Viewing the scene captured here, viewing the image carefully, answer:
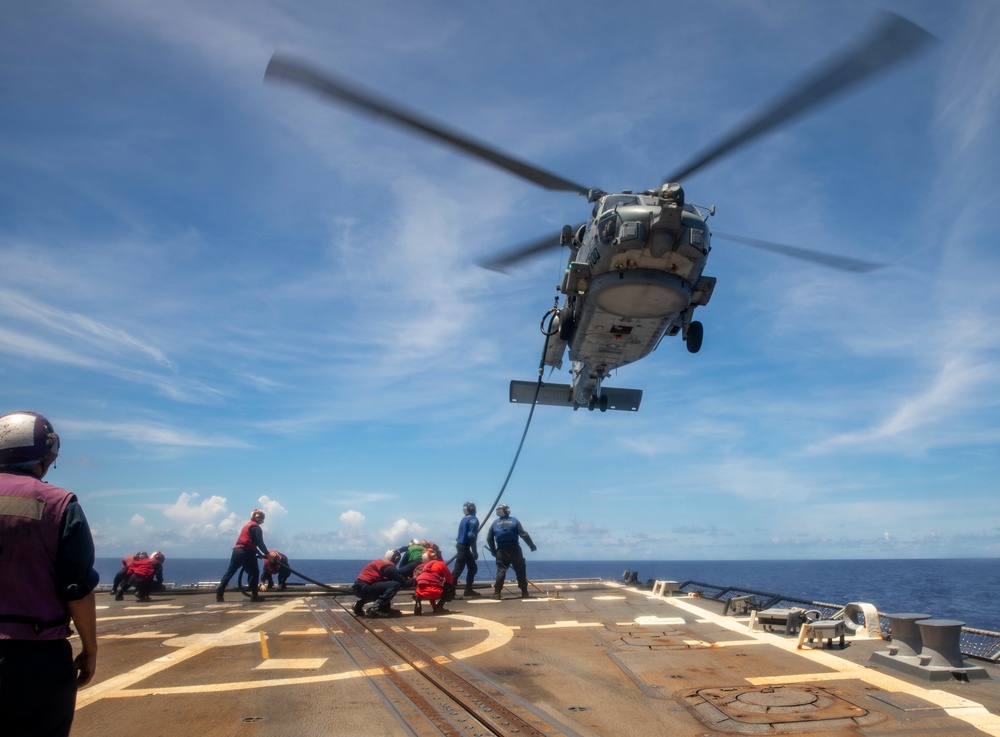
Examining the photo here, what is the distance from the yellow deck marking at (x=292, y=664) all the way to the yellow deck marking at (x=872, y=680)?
518 cm

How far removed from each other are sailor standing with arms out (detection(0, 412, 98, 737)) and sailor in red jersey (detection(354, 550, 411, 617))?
915 cm

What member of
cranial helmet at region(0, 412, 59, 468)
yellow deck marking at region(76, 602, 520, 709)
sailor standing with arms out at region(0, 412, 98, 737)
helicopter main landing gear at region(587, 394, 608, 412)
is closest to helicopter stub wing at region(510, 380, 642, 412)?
helicopter main landing gear at region(587, 394, 608, 412)

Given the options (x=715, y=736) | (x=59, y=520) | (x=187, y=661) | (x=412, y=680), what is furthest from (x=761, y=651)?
(x=59, y=520)

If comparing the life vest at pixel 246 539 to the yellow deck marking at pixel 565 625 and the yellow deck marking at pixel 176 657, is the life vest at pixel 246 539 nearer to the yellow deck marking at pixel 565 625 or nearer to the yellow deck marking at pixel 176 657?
the yellow deck marking at pixel 176 657

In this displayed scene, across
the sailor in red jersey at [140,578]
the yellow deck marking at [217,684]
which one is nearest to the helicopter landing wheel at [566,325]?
the yellow deck marking at [217,684]

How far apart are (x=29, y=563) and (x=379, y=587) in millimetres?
9609

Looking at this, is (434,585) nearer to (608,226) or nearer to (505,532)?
(505,532)

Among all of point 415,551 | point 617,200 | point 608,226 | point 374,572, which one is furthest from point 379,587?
point 617,200

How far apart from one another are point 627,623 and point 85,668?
9.14 meters

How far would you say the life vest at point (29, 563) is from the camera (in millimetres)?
2975

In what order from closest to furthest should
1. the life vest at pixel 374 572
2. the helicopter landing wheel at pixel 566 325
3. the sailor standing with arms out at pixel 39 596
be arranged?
the sailor standing with arms out at pixel 39 596
the life vest at pixel 374 572
the helicopter landing wheel at pixel 566 325

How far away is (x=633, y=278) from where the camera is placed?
11.9 m

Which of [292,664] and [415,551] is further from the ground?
[415,551]

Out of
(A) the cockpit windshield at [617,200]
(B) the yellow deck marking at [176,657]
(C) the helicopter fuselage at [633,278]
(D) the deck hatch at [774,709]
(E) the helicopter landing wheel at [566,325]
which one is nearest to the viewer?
(D) the deck hatch at [774,709]
